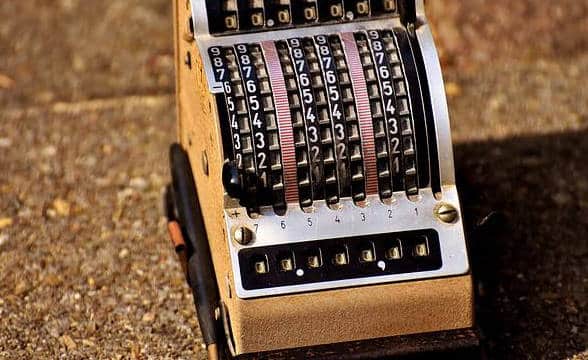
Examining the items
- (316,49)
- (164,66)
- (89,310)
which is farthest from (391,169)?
(164,66)

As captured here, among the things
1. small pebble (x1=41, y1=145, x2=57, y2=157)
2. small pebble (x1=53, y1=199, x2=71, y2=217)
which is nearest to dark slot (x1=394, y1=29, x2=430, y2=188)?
small pebble (x1=53, y1=199, x2=71, y2=217)

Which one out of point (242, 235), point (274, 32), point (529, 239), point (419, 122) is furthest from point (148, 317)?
point (529, 239)

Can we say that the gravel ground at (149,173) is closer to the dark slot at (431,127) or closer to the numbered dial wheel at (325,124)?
the dark slot at (431,127)

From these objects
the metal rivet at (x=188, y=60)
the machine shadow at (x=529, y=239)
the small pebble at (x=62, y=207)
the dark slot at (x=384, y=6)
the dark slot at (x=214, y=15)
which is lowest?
the machine shadow at (x=529, y=239)

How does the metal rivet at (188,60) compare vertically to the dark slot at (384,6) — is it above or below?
below

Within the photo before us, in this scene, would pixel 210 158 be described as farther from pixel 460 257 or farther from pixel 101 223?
pixel 101 223

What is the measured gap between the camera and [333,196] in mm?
2746

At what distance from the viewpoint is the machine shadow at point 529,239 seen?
3127mm

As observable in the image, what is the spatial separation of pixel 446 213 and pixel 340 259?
277mm

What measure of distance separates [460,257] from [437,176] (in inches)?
8.0

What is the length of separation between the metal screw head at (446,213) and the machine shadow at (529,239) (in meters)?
0.17

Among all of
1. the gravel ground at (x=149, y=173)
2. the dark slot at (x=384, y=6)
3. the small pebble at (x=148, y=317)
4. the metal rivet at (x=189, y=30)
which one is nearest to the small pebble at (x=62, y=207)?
the gravel ground at (x=149, y=173)

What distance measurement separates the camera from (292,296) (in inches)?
105

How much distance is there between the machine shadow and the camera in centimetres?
313
